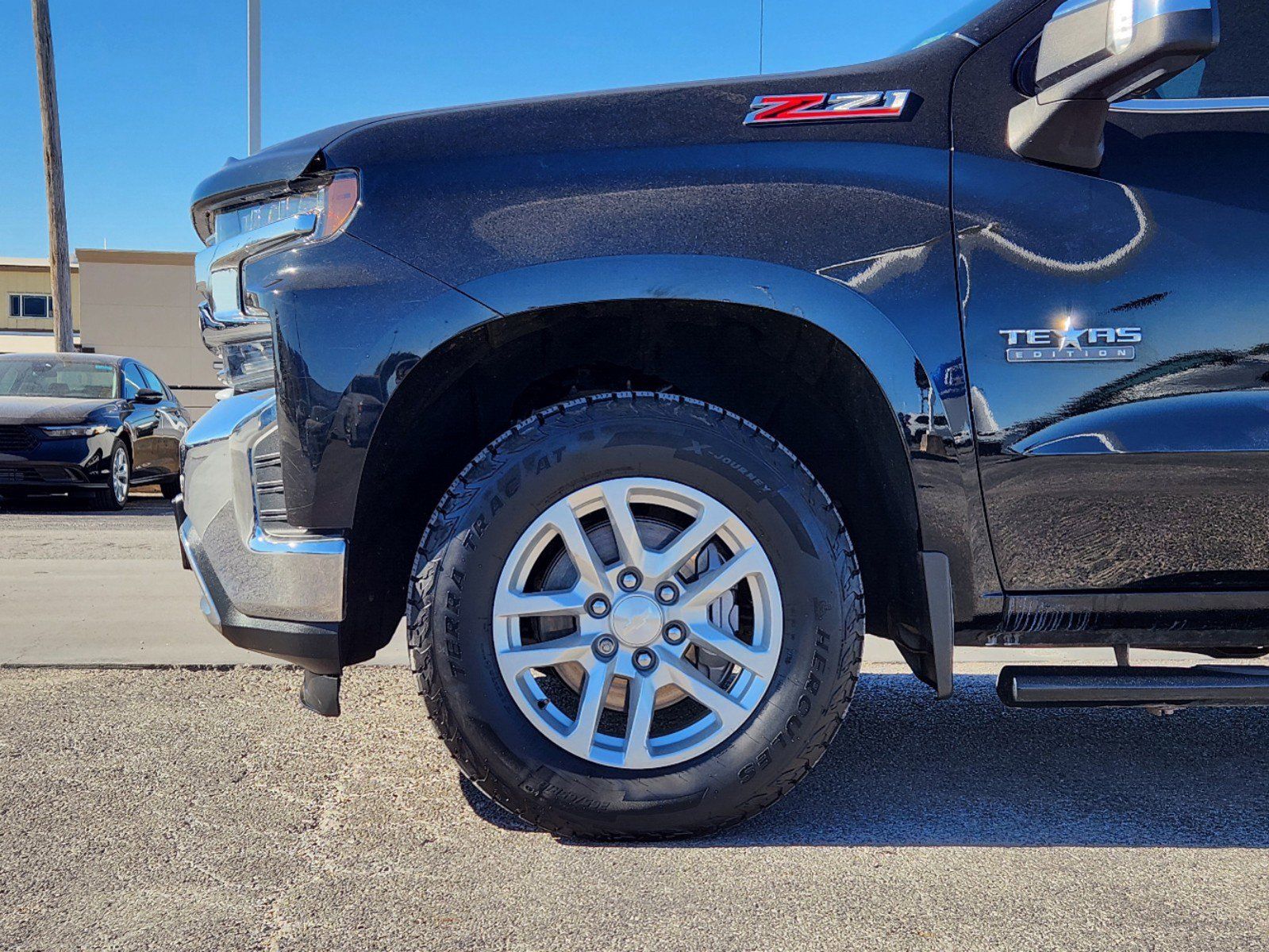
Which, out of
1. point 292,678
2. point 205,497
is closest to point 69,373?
point 292,678

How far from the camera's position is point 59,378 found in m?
9.98

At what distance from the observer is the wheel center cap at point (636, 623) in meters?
2.10

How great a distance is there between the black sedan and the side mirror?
758 cm

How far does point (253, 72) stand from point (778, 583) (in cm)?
1190

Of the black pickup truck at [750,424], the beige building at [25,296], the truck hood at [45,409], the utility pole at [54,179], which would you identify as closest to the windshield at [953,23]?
the black pickup truck at [750,424]

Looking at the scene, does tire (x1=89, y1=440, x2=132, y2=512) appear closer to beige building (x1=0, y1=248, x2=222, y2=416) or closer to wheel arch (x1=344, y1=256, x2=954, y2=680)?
wheel arch (x1=344, y1=256, x2=954, y2=680)

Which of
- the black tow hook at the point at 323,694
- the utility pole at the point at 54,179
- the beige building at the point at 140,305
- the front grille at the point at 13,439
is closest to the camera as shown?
the black tow hook at the point at 323,694

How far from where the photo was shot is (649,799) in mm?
2070

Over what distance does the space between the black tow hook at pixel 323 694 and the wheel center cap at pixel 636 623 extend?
1.97 ft

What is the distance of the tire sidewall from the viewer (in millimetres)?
2068

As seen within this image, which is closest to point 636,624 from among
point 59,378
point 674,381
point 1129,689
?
point 674,381

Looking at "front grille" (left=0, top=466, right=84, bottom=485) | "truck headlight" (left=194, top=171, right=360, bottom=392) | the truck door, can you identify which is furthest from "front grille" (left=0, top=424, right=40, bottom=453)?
the truck door

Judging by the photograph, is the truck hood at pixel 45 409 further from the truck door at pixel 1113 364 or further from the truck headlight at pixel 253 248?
the truck door at pixel 1113 364

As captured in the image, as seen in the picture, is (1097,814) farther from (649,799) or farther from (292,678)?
(292,678)
